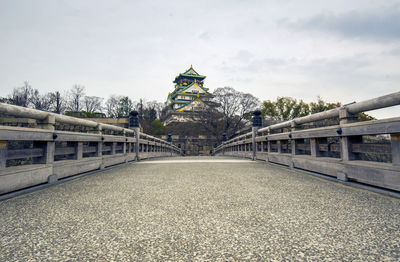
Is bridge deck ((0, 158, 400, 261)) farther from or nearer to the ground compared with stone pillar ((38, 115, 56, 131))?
nearer to the ground

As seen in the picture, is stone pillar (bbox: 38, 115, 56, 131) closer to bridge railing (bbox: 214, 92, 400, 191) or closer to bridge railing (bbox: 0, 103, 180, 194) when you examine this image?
bridge railing (bbox: 0, 103, 180, 194)

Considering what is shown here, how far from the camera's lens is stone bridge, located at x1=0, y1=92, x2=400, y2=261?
1.39 metres

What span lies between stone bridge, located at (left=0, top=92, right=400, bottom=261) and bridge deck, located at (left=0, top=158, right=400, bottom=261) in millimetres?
10

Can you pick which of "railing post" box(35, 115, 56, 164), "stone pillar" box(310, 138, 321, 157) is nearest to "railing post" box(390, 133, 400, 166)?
"stone pillar" box(310, 138, 321, 157)

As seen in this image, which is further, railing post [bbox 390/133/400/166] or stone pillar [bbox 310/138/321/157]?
stone pillar [bbox 310/138/321/157]

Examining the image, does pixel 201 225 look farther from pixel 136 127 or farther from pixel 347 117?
pixel 136 127

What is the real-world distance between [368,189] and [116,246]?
3276mm

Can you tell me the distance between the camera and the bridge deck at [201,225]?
1.35 m

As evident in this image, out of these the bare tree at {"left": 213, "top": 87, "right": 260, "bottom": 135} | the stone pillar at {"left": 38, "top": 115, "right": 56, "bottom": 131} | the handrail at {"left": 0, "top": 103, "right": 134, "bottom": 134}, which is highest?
the bare tree at {"left": 213, "top": 87, "right": 260, "bottom": 135}

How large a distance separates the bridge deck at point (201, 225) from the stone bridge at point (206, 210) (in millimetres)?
10

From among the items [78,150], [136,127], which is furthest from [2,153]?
[136,127]

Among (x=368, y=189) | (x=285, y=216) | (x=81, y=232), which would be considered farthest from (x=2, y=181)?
(x=368, y=189)

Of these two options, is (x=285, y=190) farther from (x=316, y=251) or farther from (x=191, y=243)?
(x=191, y=243)

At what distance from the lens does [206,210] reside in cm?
216
